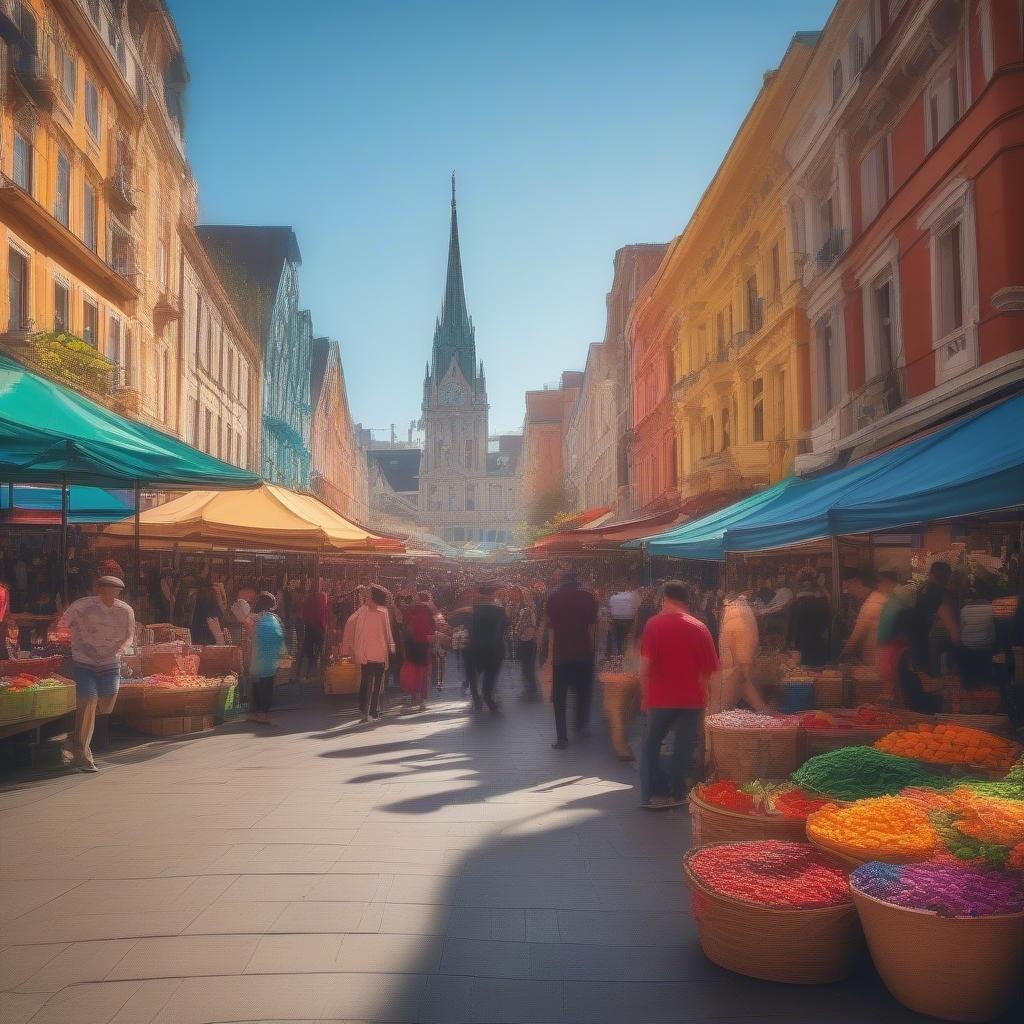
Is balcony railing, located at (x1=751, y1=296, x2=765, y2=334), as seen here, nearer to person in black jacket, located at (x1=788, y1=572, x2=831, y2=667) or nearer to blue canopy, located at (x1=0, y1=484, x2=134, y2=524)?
person in black jacket, located at (x1=788, y1=572, x2=831, y2=667)

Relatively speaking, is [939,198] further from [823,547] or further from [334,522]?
[334,522]

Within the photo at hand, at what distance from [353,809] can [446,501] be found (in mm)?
121833

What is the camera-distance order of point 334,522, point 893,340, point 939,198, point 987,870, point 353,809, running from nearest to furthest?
point 987,870 → point 353,809 → point 939,198 → point 893,340 → point 334,522

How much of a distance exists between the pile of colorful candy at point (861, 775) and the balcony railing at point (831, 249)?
44.4ft

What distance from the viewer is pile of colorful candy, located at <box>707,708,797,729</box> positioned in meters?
7.44

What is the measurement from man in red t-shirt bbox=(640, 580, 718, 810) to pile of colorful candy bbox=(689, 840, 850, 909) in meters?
2.62

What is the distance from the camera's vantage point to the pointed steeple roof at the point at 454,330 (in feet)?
427

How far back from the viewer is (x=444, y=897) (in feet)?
17.4

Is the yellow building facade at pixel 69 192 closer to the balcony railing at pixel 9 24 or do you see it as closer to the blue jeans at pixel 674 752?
the balcony railing at pixel 9 24

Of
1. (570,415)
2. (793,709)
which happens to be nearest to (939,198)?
(793,709)

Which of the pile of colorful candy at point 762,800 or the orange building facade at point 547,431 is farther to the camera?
the orange building facade at point 547,431

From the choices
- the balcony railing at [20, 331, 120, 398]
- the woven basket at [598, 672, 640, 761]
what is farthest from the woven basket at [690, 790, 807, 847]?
the balcony railing at [20, 331, 120, 398]

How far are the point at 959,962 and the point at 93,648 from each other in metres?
7.72

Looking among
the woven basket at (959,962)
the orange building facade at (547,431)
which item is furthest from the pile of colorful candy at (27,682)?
the orange building facade at (547,431)
